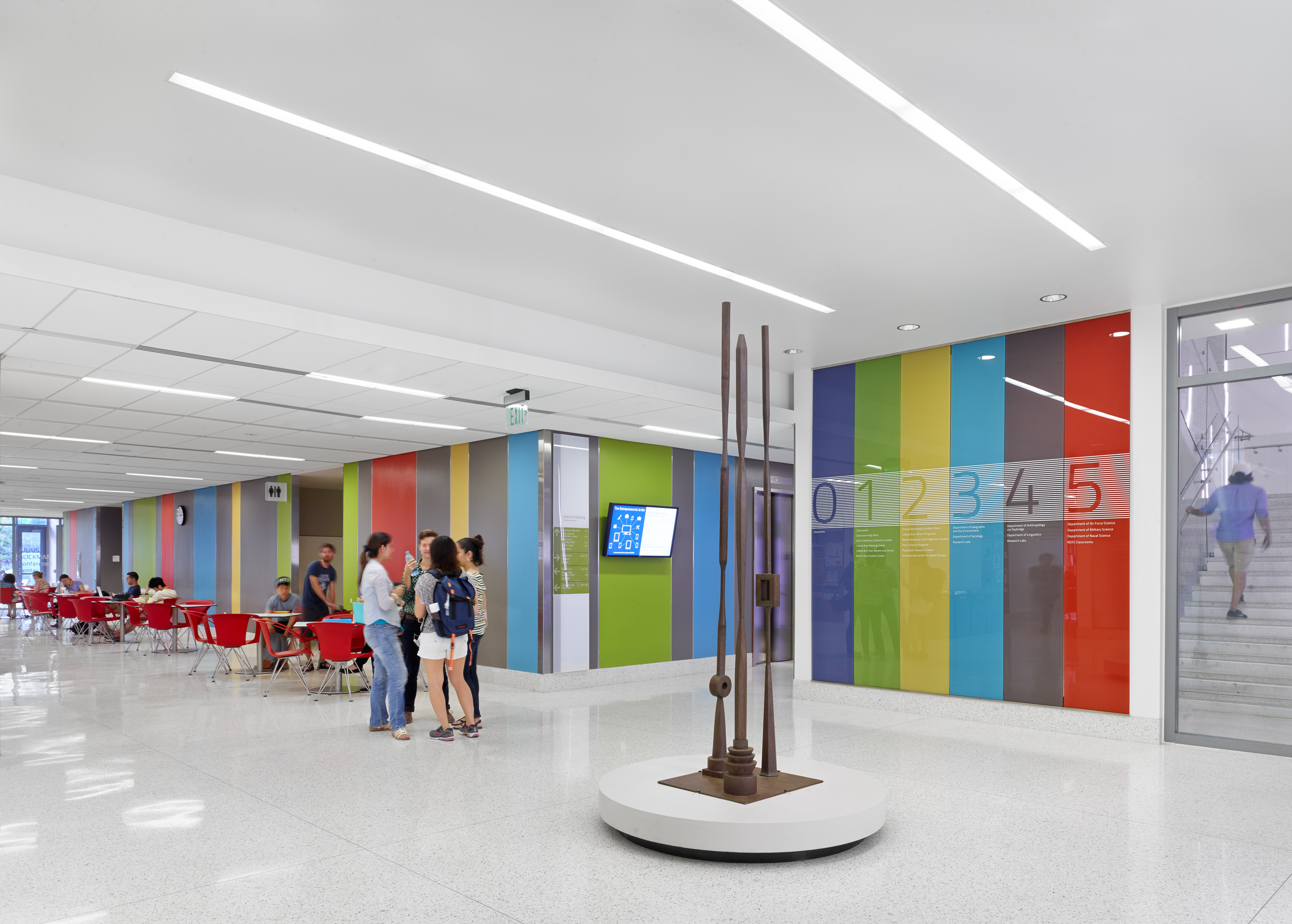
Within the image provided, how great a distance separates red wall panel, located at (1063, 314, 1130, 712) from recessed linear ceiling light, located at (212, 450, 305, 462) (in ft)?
31.6

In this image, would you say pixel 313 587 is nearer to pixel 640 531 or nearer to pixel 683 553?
pixel 640 531

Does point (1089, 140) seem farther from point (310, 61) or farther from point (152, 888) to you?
A: point (152, 888)

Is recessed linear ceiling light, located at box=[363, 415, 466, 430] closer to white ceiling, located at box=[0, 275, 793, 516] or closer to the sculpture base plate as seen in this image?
white ceiling, located at box=[0, 275, 793, 516]

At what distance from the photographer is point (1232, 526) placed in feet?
21.3

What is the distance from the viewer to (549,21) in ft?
11.1

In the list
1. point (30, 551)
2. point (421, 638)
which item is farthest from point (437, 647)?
point (30, 551)

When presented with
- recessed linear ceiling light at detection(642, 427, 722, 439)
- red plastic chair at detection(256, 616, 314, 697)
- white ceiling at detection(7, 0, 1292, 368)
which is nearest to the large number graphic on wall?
white ceiling at detection(7, 0, 1292, 368)

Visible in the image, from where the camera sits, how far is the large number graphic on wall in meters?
7.00

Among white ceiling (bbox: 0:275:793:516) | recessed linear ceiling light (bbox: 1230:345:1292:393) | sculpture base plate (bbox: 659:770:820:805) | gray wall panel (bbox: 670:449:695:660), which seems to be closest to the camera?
sculpture base plate (bbox: 659:770:820:805)

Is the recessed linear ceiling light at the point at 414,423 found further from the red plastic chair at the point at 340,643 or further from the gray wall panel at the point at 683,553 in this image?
the gray wall panel at the point at 683,553

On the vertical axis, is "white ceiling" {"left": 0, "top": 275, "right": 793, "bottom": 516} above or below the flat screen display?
above

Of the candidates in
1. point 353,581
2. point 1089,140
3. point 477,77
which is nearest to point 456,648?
point 477,77

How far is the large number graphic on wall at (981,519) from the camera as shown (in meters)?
7.00

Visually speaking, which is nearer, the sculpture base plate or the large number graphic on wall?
the sculpture base plate
